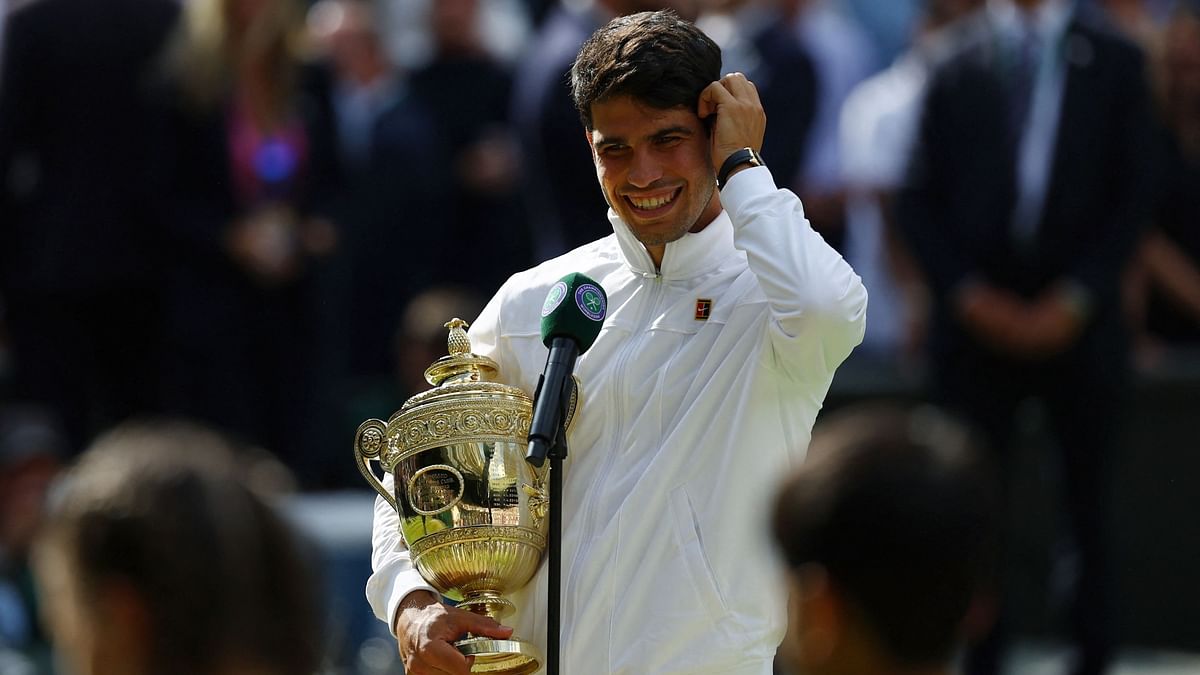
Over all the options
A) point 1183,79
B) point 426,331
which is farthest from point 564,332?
point 1183,79

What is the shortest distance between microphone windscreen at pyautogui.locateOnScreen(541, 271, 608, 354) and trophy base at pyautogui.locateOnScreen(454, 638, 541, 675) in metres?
0.61

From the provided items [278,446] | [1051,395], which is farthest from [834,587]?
[278,446]

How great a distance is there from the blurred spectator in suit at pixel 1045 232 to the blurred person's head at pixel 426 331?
178 cm

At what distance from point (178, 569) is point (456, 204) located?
7133 millimetres

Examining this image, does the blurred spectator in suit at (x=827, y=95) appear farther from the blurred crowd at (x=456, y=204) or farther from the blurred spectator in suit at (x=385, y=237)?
the blurred spectator in suit at (x=385, y=237)

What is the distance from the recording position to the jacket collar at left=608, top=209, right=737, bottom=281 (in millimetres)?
4625

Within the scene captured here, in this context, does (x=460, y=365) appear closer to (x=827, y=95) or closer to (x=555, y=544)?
(x=555, y=544)

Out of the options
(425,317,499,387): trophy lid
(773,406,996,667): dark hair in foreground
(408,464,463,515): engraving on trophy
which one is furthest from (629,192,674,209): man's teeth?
(773,406,996,667): dark hair in foreground

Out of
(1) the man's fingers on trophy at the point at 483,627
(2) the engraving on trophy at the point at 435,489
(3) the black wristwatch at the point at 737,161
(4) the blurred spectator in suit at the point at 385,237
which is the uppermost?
(4) the blurred spectator in suit at the point at 385,237

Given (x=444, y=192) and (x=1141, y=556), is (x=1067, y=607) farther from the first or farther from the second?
(x=444, y=192)

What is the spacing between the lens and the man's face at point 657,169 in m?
4.62

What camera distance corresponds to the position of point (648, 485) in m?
4.46

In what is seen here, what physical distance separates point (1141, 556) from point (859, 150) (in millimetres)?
2149

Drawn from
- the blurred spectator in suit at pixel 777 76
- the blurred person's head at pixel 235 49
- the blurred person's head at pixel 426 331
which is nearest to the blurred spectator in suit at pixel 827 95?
the blurred spectator in suit at pixel 777 76
